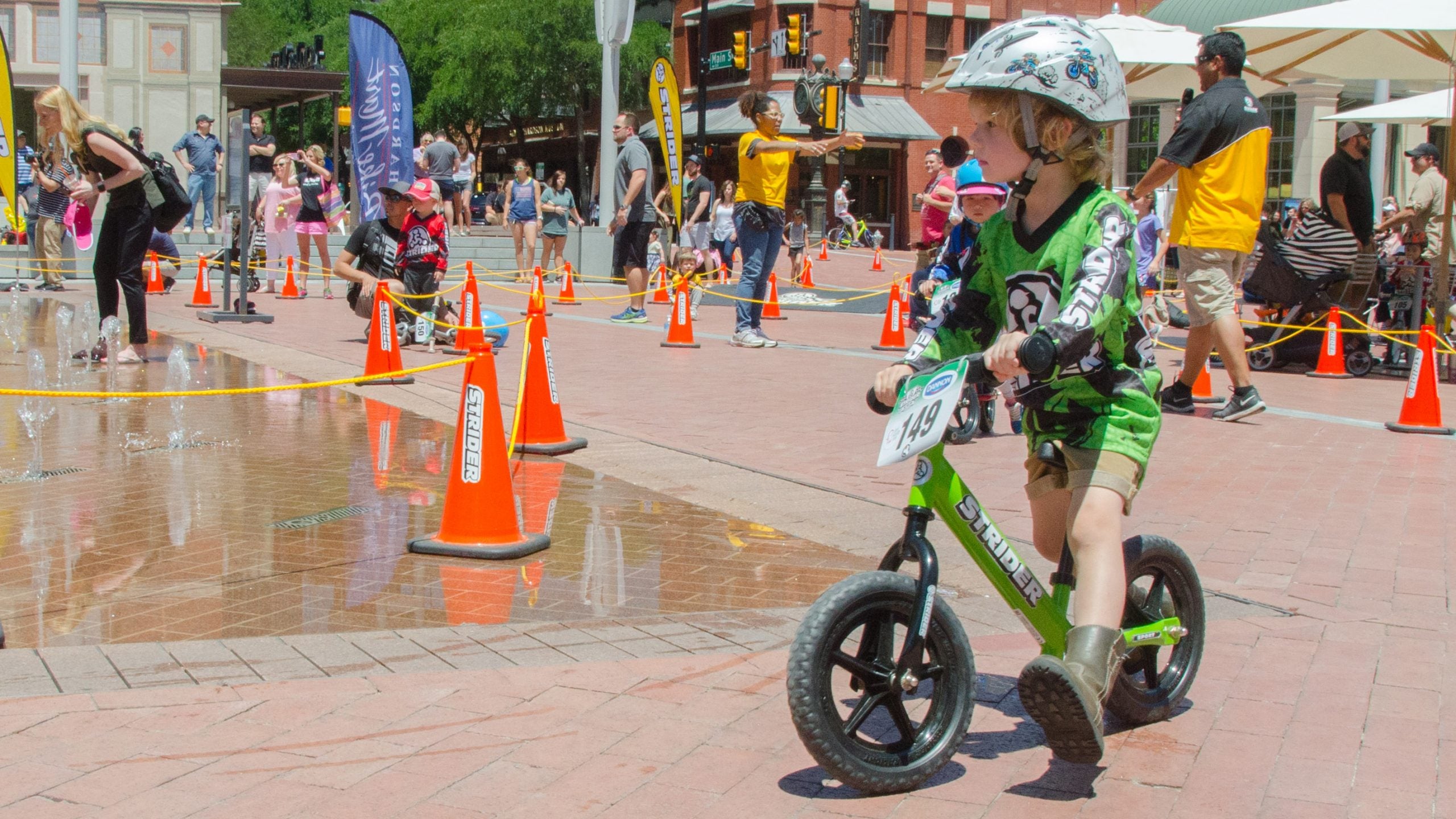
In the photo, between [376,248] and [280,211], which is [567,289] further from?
[376,248]

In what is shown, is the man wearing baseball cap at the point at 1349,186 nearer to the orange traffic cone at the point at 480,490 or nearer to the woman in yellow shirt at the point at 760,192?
the woman in yellow shirt at the point at 760,192

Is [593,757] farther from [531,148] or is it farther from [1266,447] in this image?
[531,148]

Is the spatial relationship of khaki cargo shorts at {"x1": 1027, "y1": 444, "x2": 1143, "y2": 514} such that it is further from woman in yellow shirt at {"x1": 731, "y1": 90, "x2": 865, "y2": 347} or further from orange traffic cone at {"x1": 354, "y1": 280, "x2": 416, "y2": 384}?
woman in yellow shirt at {"x1": 731, "y1": 90, "x2": 865, "y2": 347}

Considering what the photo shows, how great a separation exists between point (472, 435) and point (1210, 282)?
16.6 ft

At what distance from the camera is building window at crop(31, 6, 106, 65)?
47312 mm

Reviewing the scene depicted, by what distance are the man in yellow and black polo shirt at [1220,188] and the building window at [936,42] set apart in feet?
127

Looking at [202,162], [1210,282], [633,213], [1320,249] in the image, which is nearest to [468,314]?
[633,213]

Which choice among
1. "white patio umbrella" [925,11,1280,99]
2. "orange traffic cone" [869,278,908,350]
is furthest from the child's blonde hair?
"white patio umbrella" [925,11,1280,99]

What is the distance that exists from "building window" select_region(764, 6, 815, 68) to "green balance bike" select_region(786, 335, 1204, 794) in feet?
140

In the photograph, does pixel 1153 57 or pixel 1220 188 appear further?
pixel 1153 57

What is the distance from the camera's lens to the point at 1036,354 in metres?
2.99

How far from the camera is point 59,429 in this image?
26.1ft

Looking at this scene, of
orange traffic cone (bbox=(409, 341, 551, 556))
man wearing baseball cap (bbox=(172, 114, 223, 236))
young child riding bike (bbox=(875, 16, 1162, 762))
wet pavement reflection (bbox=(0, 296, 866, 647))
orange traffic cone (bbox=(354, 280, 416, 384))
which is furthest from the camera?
man wearing baseball cap (bbox=(172, 114, 223, 236))

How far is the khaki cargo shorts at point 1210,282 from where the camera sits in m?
8.68
